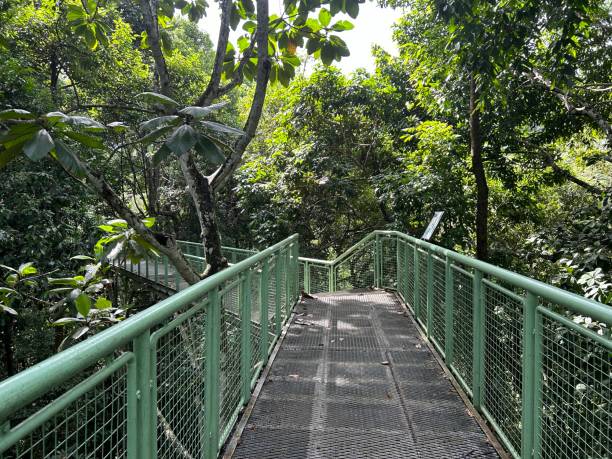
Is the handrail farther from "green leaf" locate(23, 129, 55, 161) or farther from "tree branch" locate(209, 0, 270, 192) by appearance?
"tree branch" locate(209, 0, 270, 192)

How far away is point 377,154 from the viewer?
11.3m

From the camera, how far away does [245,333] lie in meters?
3.51

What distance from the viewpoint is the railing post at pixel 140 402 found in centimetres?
160

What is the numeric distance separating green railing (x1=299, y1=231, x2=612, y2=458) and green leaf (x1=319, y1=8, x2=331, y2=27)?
2.55 meters

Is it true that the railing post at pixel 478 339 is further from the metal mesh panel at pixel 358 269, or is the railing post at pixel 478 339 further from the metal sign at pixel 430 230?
the metal mesh panel at pixel 358 269

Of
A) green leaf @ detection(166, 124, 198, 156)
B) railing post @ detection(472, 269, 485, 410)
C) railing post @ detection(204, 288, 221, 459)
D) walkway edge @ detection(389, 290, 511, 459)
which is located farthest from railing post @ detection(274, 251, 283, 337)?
green leaf @ detection(166, 124, 198, 156)

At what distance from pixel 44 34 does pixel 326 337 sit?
958 cm

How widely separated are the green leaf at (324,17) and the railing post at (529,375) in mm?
3483

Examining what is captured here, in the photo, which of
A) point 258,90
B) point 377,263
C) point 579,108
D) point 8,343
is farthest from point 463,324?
point 8,343

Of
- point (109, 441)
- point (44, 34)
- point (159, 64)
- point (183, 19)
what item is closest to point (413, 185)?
point (159, 64)

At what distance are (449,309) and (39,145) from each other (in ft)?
11.1

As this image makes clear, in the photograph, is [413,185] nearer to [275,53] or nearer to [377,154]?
[377,154]

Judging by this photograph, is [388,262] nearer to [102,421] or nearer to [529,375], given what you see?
[529,375]

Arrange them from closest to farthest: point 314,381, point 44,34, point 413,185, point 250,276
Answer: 1. point 250,276
2. point 314,381
3. point 413,185
4. point 44,34
